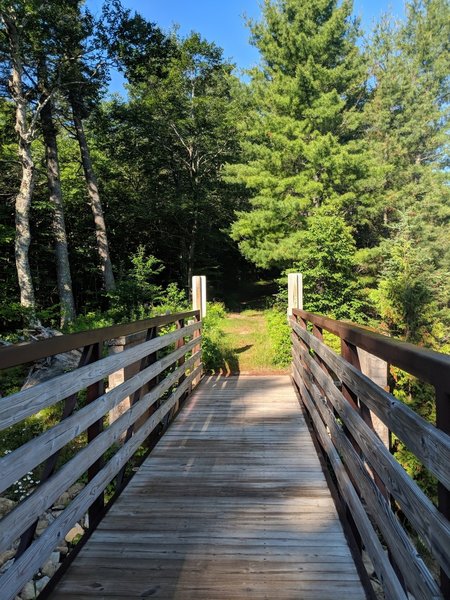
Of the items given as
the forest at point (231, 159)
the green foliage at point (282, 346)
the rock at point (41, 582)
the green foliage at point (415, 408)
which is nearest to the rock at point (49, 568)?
the rock at point (41, 582)

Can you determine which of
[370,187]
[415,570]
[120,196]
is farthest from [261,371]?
[120,196]

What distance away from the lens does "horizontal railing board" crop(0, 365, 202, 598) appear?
1.41 m

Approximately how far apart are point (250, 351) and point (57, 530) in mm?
8686

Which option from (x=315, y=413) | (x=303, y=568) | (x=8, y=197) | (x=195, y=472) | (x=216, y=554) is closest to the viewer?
(x=303, y=568)

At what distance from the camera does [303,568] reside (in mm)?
1967

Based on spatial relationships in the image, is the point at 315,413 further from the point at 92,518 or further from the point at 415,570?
the point at 415,570

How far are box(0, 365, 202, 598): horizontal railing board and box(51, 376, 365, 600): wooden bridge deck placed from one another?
10.6 inches

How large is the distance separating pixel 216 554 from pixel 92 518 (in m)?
0.77

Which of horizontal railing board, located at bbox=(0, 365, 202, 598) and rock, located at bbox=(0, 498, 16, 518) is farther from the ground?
horizontal railing board, located at bbox=(0, 365, 202, 598)

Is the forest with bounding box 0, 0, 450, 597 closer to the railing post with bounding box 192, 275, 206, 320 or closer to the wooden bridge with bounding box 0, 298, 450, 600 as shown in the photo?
the railing post with bounding box 192, 275, 206, 320

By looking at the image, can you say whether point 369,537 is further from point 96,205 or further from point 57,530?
point 96,205

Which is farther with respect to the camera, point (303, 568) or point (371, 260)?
point (371, 260)

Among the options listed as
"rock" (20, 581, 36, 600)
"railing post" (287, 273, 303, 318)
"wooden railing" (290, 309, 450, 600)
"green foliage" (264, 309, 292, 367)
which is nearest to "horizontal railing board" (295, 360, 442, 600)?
"wooden railing" (290, 309, 450, 600)

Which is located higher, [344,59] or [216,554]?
[344,59]
